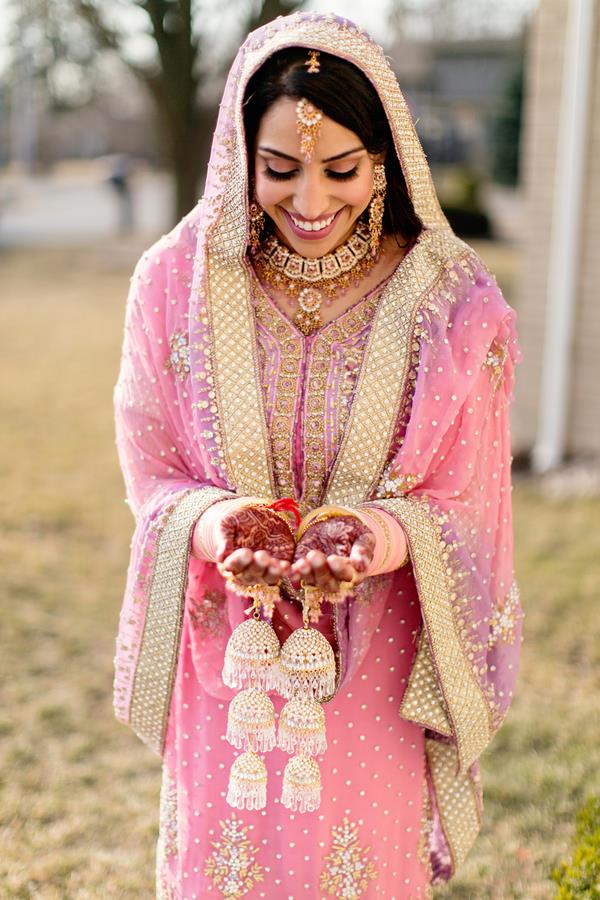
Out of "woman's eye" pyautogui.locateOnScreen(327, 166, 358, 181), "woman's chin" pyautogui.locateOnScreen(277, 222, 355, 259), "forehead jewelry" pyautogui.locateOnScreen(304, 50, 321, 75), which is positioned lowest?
"woman's chin" pyautogui.locateOnScreen(277, 222, 355, 259)

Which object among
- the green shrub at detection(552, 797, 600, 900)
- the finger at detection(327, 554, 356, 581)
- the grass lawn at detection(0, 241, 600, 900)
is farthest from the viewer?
the grass lawn at detection(0, 241, 600, 900)

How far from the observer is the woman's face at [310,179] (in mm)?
1887

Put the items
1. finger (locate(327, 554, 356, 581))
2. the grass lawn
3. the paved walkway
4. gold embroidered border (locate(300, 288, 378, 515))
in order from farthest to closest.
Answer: the paved walkway < the grass lawn < gold embroidered border (locate(300, 288, 378, 515)) < finger (locate(327, 554, 356, 581))

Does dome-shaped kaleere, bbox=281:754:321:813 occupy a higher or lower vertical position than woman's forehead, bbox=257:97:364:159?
lower

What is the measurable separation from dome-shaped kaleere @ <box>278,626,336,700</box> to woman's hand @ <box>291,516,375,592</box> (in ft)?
0.57

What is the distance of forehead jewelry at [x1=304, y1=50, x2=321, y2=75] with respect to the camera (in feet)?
6.14

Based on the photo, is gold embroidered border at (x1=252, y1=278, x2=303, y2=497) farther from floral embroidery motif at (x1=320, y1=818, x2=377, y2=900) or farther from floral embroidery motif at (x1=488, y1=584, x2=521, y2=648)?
floral embroidery motif at (x1=320, y1=818, x2=377, y2=900)

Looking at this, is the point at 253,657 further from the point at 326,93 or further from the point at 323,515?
the point at 326,93

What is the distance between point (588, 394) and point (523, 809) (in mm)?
3896

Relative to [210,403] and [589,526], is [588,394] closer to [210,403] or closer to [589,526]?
[589,526]

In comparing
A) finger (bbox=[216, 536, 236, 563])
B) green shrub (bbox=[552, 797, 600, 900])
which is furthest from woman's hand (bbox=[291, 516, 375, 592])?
green shrub (bbox=[552, 797, 600, 900])

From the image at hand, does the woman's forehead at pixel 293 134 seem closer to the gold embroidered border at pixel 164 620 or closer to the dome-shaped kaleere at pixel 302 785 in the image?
the gold embroidered border at pixel 164 620

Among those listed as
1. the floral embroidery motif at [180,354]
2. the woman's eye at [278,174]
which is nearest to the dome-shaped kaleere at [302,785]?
the floral embroidery motif at [180,354]

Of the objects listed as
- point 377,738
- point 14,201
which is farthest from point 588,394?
point 14,201
